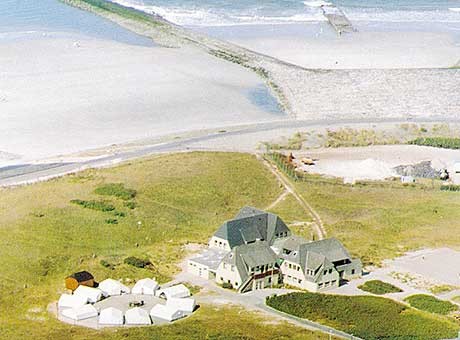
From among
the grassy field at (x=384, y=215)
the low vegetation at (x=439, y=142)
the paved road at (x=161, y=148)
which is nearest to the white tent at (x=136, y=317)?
the grassy field at (x=384, y=215)

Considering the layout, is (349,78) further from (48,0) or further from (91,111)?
(48,0)

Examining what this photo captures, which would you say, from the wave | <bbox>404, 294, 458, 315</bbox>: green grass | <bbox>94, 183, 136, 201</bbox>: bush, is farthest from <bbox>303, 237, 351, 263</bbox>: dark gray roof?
the wave

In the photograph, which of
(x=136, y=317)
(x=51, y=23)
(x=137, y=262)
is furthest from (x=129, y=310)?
(x=51, y=23)

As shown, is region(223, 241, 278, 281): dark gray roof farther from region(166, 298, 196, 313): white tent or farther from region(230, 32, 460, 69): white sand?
region(230, 32, 460, 69): white sand

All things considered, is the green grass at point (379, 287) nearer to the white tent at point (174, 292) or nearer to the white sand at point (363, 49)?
the white tent at point (174, 292)

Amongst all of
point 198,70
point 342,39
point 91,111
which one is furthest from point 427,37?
point 91,111

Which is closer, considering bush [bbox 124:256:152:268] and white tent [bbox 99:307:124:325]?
white tent [bbox 99:307:124:325]
